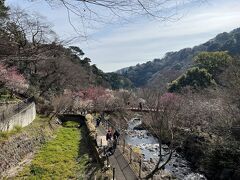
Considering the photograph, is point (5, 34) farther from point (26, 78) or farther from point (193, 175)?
point (26, 78)

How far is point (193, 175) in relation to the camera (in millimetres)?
25344

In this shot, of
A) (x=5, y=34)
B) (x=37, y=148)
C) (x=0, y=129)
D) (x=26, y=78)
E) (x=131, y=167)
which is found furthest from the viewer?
(x=26, y=78)

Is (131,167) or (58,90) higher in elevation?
(58,90)

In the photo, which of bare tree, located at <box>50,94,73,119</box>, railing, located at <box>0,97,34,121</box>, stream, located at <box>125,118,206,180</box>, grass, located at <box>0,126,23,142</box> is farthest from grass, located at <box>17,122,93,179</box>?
bare tree, located at <box>50,94,73,119</box>

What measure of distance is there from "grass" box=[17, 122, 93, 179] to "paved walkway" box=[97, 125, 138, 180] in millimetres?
1701

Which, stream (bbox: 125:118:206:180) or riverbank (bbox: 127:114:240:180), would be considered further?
stream (bbox: 125:118:206:180)

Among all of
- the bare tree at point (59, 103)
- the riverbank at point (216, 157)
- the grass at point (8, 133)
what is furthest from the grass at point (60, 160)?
the bare tree at point (59, 103)

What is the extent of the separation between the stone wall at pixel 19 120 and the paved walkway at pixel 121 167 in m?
7.63

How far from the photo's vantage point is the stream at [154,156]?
83.2 ft

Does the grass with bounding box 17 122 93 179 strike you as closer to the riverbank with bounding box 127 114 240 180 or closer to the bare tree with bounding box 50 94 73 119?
the riverbank with bounding box 127 114 240 180

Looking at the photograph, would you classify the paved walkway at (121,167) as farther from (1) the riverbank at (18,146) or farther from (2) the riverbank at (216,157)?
(1) the riverbank at (18,146)

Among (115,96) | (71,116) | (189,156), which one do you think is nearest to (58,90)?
(71,116)

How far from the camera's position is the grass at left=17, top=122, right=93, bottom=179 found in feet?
60.8

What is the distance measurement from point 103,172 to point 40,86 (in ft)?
110
